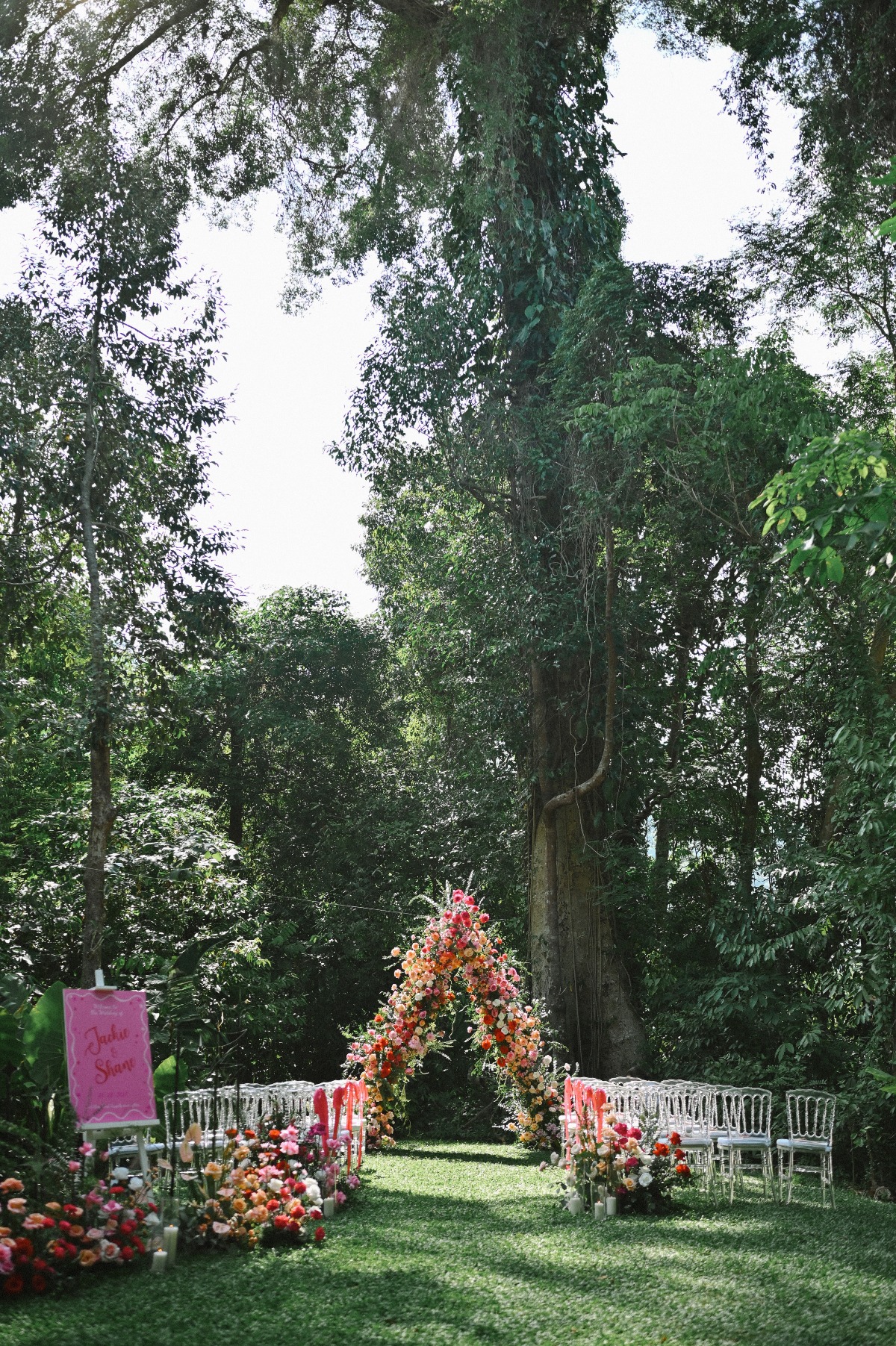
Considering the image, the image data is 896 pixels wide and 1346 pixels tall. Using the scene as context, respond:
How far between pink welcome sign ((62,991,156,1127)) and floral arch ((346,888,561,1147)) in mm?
4432

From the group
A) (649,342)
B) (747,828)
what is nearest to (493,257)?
(649,342)

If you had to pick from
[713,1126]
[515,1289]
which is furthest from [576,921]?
[515,1289]

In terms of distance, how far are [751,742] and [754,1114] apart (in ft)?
12.6

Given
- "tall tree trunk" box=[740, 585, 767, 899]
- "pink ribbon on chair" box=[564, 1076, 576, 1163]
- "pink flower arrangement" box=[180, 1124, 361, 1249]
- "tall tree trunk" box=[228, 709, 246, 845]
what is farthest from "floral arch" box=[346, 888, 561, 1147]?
"tall tree trunk" box=[228, 709, 246, 845]

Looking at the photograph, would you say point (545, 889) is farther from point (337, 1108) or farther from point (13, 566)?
point (13, 566)

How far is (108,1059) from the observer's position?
5738mm

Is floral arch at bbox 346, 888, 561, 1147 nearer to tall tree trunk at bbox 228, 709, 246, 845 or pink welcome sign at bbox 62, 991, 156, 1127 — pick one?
pink welcome sign at bbox 62, 991, 156, 1127

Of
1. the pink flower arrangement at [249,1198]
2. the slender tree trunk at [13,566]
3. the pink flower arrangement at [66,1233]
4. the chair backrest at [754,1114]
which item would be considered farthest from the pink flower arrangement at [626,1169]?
the slender tree trunk at [13,566]

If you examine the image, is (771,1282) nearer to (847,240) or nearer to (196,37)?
(847,240)

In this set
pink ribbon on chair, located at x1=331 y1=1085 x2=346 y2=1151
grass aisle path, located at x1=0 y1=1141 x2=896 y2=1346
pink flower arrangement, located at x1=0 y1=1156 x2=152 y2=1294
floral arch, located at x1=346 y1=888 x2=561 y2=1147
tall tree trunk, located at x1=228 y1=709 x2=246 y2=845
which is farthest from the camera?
tall tree trunk, located at x1=228 y1=709 x2=246 y2=845

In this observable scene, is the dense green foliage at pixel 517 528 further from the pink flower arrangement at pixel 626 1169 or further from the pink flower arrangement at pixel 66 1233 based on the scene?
the pink flower arrangement at pixel 66 1233

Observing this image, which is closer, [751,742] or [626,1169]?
[626,1169]

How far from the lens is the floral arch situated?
10.0 metres

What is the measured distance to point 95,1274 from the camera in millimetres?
5238
